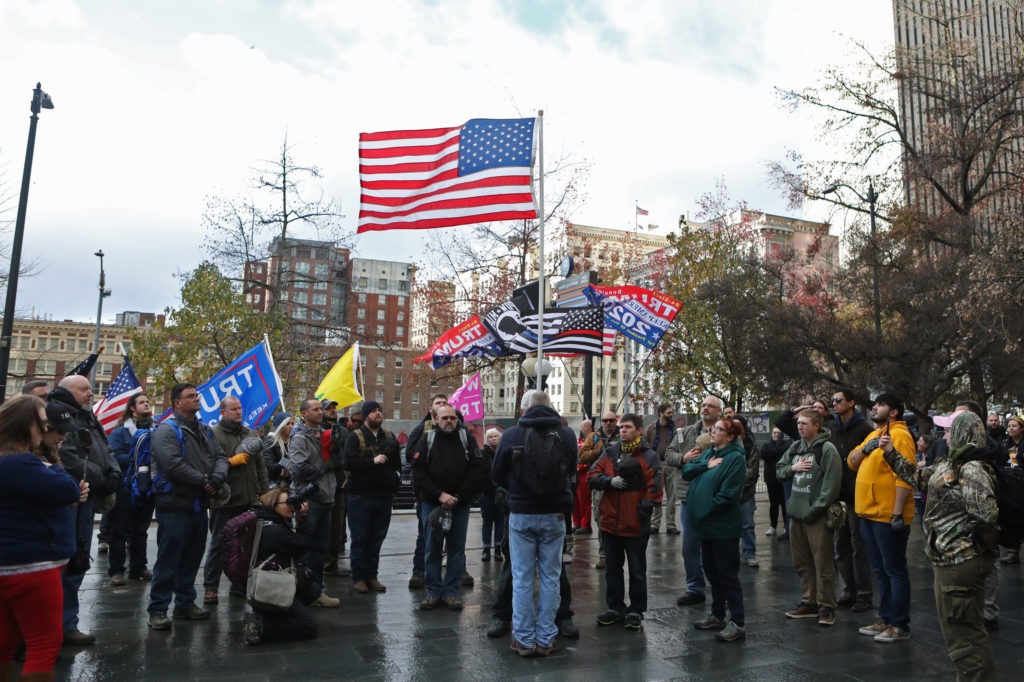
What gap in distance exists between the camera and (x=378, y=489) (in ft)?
26.3

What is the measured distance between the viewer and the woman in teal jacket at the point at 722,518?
21.3 ft

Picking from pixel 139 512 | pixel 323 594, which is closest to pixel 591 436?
pixel 323 594

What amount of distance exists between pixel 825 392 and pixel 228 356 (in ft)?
68.4

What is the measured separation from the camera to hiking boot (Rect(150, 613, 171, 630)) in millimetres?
6480

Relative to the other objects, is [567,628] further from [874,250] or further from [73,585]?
[874,250]

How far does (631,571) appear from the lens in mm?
6848

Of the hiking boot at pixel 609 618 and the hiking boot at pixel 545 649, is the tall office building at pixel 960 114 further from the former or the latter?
the hiking boot at pixel 545 649

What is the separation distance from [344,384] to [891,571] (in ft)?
25.1

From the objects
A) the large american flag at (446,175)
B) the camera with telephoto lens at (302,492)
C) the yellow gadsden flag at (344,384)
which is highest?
the large american flag at (446,175)

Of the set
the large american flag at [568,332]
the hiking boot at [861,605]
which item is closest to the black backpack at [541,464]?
the hiking boot at [861,605]

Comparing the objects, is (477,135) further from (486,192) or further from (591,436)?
(591,436)

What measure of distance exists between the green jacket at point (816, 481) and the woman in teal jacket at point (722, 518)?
2.57 ft

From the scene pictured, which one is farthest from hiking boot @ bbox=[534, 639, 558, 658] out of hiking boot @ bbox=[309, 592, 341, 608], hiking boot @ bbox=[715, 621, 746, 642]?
hiking boot @ bbox=[309, 592, 341, 608]

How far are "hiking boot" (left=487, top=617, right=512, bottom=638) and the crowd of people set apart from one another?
2 centimetres
